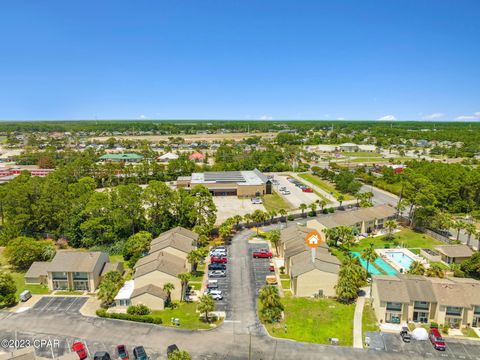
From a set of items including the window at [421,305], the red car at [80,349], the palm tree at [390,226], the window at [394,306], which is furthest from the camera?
the palm tree at [390,226]

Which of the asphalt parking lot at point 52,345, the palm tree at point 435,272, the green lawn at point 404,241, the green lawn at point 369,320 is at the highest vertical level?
the palm tree at point 435,272

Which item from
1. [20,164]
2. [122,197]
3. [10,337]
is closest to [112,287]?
[10,337]

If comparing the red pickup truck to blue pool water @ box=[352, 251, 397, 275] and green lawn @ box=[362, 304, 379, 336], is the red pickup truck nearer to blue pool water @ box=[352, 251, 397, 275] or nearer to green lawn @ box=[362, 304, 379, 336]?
blue pool water @ box=[352, 251, 397, 275]

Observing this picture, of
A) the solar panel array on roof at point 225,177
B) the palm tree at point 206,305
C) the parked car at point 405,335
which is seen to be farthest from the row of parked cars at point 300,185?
the palm tree at point 206,305

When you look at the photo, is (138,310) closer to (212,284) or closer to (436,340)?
(212,284)

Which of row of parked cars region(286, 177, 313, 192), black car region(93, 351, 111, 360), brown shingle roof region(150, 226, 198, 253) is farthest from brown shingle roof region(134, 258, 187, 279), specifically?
row of parked cars region(286, 177, 313, 192)

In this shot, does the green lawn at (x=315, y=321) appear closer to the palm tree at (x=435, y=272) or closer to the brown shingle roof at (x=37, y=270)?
the palm tree at (x=435, y=272)

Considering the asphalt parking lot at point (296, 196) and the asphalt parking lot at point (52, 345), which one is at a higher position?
the asphalt parking lot at point (296, 196)
